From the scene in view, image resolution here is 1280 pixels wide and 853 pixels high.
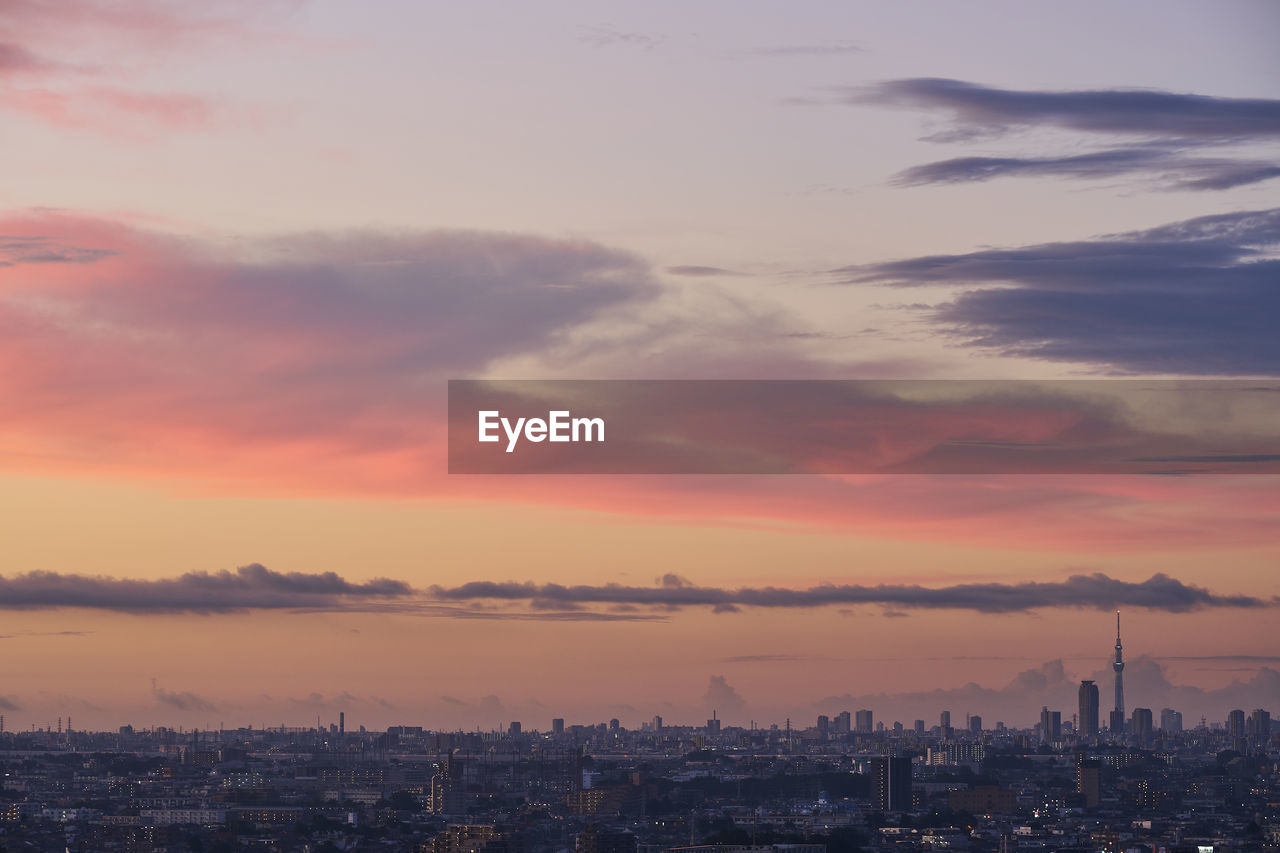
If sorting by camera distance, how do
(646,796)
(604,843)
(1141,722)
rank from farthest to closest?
(1141,722)
(646,796)
(604,843)

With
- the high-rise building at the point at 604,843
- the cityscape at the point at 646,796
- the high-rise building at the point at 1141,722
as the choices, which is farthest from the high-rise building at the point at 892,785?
the high-rise building at the point at 1141,722

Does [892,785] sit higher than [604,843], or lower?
lower

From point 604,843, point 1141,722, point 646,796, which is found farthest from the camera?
point 1141,722

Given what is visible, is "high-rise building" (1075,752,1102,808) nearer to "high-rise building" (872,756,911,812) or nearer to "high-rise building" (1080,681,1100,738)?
"high-rise building" (872,756,911,812)

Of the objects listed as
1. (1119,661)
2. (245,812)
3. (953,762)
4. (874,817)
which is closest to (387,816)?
(245,812)

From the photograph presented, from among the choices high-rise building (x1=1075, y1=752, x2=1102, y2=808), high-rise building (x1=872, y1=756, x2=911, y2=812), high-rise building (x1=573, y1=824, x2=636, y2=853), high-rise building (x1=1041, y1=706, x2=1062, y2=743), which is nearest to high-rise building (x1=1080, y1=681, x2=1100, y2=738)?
high-rise building (x1=1041, y1=706, x2=1062, y2=743)

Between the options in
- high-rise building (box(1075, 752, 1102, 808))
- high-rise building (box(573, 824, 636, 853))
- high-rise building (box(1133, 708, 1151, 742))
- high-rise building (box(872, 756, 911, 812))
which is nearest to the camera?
high-rise building (box(573, 824, 636, 853))

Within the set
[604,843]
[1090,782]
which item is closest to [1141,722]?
[1090,782]

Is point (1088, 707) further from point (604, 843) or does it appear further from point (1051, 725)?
point (604, 843)
